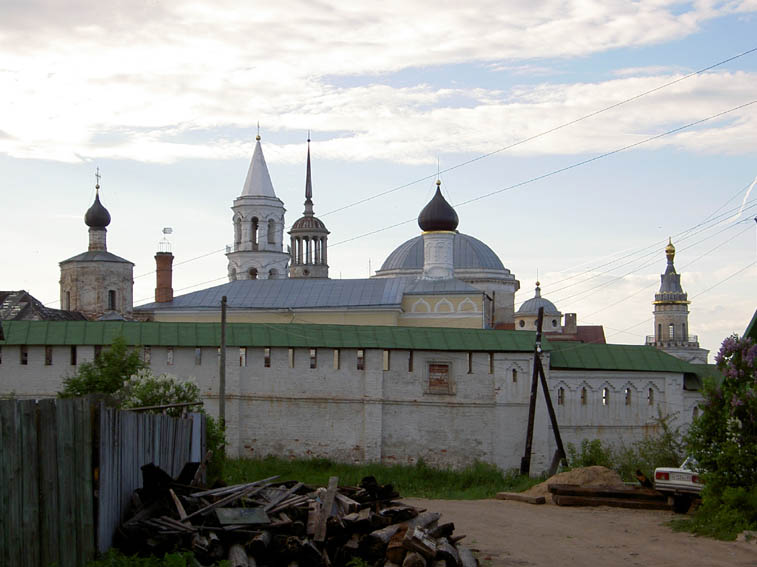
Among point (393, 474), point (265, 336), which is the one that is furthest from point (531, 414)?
point (265, 336)

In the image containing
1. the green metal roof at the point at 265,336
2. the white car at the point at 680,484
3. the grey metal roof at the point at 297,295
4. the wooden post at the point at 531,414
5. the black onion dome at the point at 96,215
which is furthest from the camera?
the black onion dome at the point at 96,215

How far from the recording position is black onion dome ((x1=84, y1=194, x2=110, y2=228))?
48.6 m

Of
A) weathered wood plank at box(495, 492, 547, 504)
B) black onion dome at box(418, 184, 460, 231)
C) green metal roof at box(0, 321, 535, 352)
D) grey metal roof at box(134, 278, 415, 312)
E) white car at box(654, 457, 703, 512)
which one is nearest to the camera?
white car at box(654, 457, 703, 512)

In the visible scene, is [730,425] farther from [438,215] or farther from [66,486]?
[438,215]

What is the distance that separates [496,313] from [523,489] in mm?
33942

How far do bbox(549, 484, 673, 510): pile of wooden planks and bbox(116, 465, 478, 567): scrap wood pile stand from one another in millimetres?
5349

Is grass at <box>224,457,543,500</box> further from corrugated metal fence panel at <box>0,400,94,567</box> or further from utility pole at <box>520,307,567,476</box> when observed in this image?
corrugated metal fence panel at <box>0,400,94,567</box>

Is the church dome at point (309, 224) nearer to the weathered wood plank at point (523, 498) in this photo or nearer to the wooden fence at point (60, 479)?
the weathered wood plank at point (523, 498)

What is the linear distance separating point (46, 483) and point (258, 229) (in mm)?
43019

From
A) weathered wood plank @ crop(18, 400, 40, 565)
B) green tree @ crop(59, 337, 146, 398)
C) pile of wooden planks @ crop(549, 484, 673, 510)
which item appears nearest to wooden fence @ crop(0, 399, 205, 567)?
weathered wood plank @ crop(18, 400, 40, 565)

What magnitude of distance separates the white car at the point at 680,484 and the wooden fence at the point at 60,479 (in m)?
7.64

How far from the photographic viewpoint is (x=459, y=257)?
54.3 metres

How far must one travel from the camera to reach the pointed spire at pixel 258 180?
164ft

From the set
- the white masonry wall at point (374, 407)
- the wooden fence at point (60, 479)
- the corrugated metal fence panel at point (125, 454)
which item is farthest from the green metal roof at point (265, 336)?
the wooden fence at point (60, 479)
